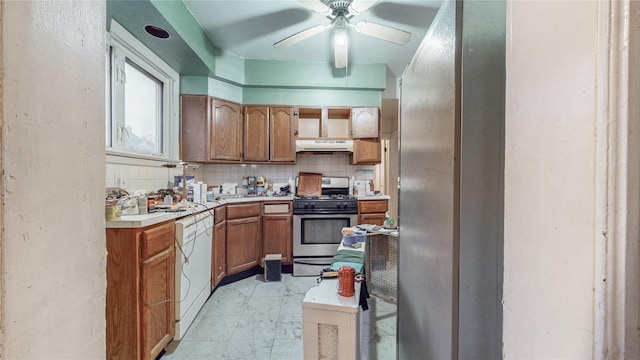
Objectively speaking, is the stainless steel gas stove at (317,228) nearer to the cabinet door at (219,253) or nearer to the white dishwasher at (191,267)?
→ the cabinet door at (219,253)

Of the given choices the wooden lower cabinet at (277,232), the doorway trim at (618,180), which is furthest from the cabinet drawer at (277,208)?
the doorway trim at (618,180)

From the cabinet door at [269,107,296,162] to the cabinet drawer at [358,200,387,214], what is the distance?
99 centimetres

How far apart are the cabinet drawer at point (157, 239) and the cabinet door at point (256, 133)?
1632mm

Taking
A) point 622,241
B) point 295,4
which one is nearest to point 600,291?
point 622,241

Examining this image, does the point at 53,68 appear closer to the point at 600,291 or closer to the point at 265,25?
the point at 600,291

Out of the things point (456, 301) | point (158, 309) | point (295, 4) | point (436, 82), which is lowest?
point (158, 309)

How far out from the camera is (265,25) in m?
2.46

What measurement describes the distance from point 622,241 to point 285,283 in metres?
2.66

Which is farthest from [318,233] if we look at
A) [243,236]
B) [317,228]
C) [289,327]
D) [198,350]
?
[198,350]

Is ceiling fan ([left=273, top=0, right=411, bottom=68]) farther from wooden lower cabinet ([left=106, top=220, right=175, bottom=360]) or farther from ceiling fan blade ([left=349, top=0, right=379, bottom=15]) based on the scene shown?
wooden lower cabinet ([left=106, top=220, right=175, bottom=360])

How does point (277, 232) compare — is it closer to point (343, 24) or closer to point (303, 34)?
point (303, 34)

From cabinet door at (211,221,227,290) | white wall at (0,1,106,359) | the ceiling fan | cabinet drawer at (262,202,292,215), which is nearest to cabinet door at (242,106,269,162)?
cabinet drawer at (262,202,292,215)

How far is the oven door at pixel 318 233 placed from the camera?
289 centimetres

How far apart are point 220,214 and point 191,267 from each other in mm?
703
